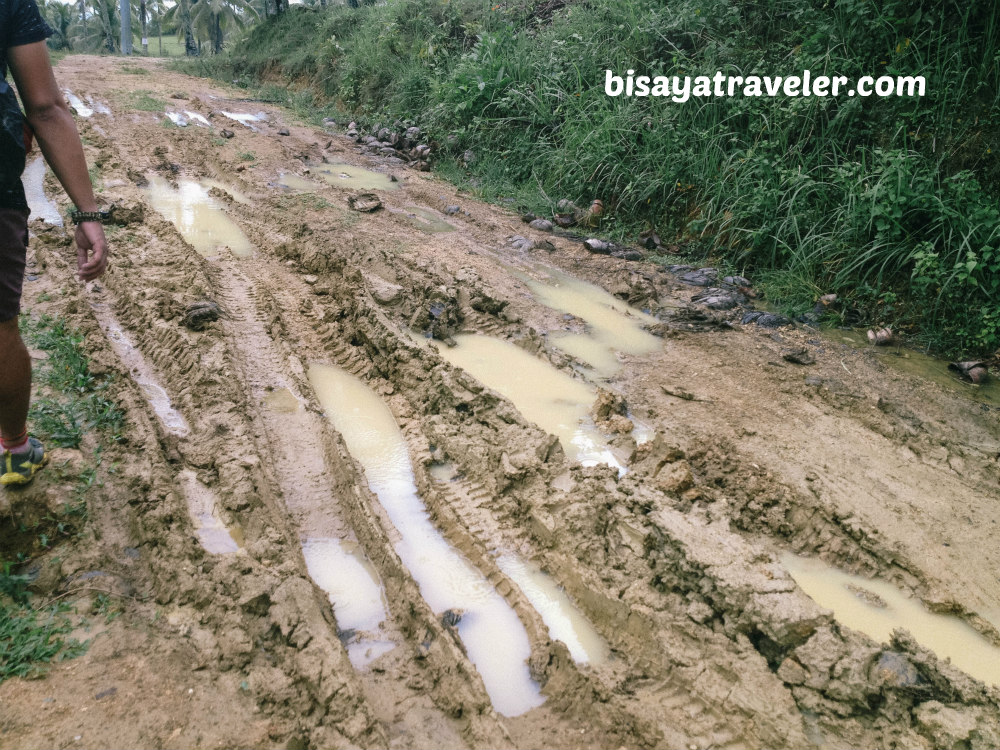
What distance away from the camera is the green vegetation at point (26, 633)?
1.94 metres

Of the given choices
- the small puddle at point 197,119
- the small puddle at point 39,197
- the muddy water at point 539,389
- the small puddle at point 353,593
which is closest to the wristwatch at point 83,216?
the small puddle at point 353,593

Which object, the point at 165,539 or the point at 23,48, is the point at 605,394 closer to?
the point at 165,539

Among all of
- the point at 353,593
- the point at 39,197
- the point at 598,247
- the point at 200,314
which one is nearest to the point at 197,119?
the point at 39,197

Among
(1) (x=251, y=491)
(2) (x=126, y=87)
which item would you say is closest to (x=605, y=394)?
(1) (x=251, y=491)

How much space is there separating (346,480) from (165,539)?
0.90 metres

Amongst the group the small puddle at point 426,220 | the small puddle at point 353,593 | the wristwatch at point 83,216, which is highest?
the wristwatch at point 83,216

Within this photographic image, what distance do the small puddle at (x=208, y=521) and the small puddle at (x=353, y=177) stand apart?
5.91 m

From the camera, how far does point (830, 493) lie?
3.37m

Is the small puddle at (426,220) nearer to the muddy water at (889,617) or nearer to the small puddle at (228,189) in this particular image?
the small puddle at (228,189)

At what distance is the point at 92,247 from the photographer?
2.31 meters

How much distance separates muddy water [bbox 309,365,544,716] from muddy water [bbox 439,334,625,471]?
2.53 feet

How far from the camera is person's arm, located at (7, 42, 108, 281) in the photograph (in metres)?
2.06

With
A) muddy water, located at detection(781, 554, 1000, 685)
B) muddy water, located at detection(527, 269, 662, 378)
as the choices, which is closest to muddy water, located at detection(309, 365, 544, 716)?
muddy water, located at detection(781, 554, 1000, 685)

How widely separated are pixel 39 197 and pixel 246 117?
231 inches
